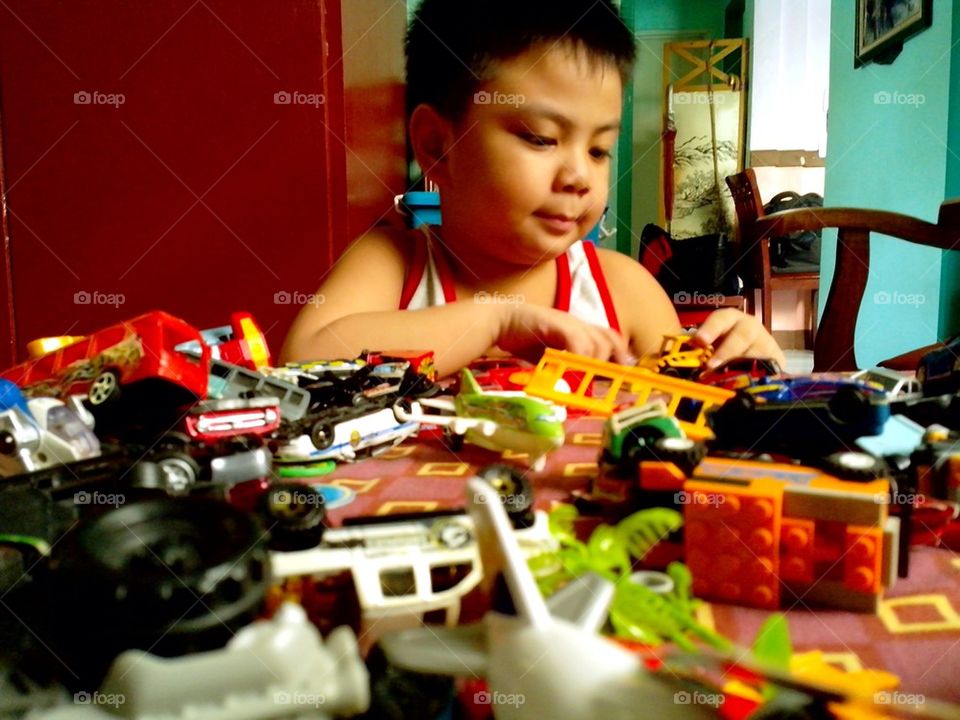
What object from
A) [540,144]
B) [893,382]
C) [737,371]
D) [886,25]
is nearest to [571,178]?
[540,144]

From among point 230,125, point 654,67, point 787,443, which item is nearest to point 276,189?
point 230,125

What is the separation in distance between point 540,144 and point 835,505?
62 centimetres

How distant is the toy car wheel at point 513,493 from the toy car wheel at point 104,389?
0.24 m

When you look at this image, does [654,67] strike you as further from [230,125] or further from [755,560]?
[755,560]

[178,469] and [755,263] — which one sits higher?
[755,263]

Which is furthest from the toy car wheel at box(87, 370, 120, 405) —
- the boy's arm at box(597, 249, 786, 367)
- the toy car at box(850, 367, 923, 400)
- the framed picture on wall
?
the framed picture on wall

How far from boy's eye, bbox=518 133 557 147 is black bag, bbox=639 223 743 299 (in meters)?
3.03

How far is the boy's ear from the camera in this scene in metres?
0.91

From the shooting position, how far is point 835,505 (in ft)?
0.92

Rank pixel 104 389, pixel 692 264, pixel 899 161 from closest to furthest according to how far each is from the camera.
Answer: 1. pixel 104 389
2. pixel 899 161
3. pixel 692 264

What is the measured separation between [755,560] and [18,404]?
37 centimetres

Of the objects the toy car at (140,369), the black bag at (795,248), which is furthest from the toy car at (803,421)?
the black bag at (795,248)

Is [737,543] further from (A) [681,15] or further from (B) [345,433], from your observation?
(A) [681,15]

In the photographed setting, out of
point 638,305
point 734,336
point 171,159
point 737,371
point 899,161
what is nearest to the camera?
point 737,371
